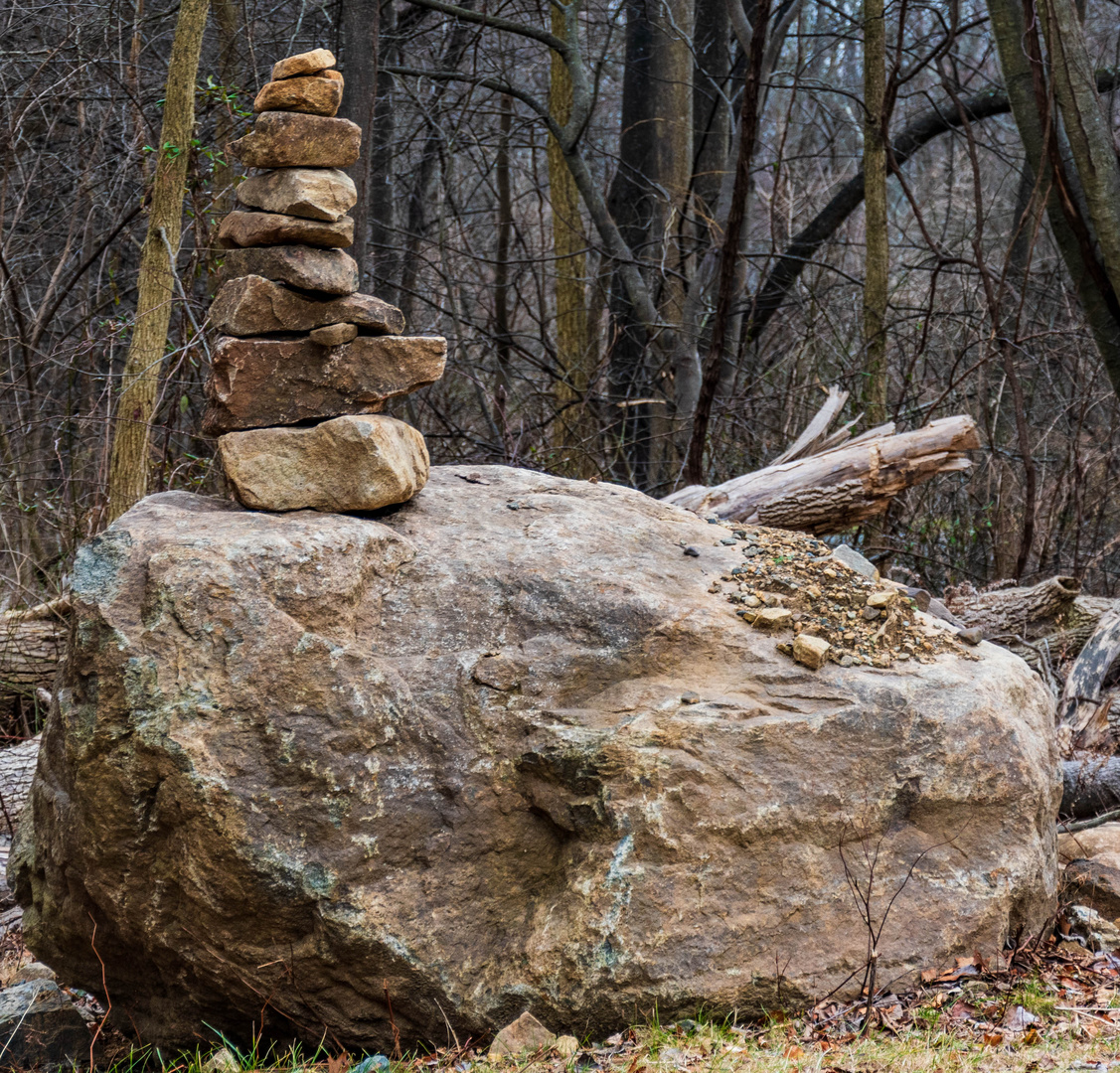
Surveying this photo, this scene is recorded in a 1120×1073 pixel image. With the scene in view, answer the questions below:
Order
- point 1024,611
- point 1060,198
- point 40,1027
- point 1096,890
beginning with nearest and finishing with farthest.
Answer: point 40,1027 → point 1096,890 → point 1024,611 → point 1060,198

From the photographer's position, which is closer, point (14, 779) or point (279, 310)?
point (279, 310)

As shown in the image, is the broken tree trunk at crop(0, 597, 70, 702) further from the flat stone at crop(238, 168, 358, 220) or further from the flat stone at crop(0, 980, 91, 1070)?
the flat stone at crop(238, 168, 358, 220)

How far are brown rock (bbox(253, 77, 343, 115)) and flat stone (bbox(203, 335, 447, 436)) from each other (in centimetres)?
81

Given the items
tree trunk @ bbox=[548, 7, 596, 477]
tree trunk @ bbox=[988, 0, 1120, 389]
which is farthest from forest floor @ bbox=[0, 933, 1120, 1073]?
tree trunk @ bbox=[548, 7, 596, 477]

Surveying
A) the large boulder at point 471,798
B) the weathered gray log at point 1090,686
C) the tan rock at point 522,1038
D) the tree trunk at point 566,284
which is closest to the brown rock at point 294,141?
the large boulder at point 471,798

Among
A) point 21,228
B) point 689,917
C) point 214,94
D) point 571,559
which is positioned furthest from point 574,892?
point 21,228

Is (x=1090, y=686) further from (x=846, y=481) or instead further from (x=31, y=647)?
(x=31, y=647)

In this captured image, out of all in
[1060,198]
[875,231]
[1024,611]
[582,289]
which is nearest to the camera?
[1024,611]

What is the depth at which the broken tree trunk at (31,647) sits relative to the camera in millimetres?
6438

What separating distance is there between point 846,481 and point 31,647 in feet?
15.8

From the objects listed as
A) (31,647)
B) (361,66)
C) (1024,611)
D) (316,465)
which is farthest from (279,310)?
(1024,611)

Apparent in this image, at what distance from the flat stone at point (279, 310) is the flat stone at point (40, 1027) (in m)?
2.30

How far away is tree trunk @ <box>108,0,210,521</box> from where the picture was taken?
6.25 m

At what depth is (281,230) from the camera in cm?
381
